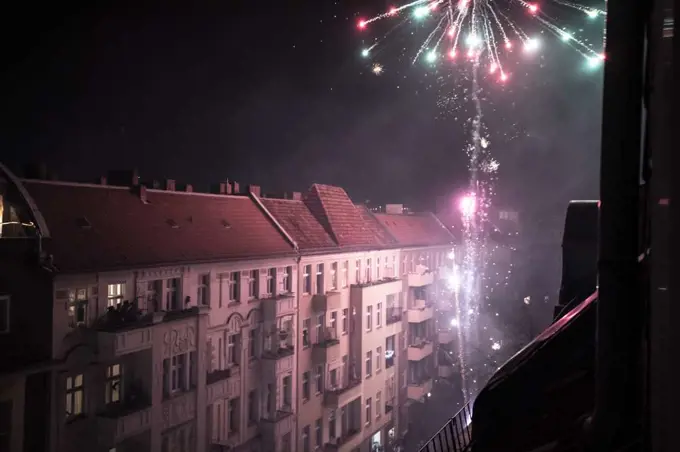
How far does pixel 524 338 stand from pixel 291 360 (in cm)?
2332

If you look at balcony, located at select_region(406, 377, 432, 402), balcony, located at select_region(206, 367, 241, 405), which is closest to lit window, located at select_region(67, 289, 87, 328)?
balcony, located at select_region(206, 367, 241, 405)

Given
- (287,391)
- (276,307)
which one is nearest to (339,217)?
(276,307)

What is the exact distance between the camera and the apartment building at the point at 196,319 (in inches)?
563

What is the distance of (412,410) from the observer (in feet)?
119

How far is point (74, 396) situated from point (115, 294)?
10.0ft

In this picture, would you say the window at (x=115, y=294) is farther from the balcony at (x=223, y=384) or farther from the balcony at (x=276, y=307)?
the balcony at (x=276, y=307)

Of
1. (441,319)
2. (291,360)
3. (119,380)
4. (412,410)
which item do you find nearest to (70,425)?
(119,380)

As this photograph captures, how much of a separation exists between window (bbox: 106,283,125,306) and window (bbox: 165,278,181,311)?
1.73m

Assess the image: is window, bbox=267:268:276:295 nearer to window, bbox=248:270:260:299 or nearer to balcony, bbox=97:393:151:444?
window, bbox=248:270:260:299

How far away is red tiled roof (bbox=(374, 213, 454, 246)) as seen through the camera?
34.9 metres

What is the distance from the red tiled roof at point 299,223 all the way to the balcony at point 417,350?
11188 mm

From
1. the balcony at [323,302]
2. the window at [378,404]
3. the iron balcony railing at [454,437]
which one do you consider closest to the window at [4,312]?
the iron balcony railing at [454,437]

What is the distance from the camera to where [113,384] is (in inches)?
642

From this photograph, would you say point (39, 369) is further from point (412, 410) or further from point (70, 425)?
point (412, 410)
